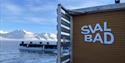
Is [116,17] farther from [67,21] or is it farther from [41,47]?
[41,47]

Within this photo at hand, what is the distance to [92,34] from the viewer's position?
5352 millimetres

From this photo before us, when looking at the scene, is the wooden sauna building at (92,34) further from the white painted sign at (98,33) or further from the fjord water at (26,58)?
the fjord water at (26,58)

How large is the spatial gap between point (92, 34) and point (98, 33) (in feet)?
0.61

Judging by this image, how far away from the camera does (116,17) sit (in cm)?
502

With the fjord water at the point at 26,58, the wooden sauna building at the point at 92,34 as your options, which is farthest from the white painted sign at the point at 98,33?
the fjord water at the point at 26,58

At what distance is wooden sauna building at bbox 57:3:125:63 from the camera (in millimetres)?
4934

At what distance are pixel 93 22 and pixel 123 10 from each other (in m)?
0.89

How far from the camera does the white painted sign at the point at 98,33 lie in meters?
5.08

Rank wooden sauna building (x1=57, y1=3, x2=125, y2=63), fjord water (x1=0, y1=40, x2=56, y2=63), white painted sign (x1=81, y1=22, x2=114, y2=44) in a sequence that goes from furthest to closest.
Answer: fjord water (x1=0, y1=40, x2=56, y2=63) → white painted sign (x1=81, y1=22, x2=114, y2=44) → wooden sauna building (x1=57, y1=3, x2=125, y2=63)

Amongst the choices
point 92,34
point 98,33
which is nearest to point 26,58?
point 92,34

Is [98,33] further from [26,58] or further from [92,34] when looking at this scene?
[26,58]

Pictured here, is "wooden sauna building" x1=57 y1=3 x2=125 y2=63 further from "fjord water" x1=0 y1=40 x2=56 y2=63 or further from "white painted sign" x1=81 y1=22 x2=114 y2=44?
"fjord water" x1=0 y1=40 x2=56 y2=63

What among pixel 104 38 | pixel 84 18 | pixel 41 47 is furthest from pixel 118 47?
pixel 41 47

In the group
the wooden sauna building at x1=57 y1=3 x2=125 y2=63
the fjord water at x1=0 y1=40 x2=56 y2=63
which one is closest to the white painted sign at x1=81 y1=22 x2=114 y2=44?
the wooden sauna building at x1=57 y1=3 x2=125 y2=63
